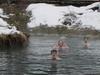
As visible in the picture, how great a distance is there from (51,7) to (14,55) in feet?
111

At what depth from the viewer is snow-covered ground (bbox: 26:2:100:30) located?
62781 millimetres

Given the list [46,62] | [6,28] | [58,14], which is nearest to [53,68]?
[46,62]

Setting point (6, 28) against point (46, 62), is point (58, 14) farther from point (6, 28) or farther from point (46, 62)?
point (46, 62)

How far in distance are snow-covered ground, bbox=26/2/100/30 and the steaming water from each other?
22226 mm

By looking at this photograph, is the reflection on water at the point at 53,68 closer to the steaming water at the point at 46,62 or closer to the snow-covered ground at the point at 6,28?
the steaming water at the point at 46,62

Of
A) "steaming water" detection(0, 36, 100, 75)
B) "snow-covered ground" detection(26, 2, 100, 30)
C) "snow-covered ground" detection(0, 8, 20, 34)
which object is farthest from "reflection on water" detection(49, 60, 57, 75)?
"snow-covered ground" detection(26, 2, 100, 30)

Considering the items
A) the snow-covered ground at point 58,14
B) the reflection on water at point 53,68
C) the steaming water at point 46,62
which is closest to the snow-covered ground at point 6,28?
the steaming water at point 46,62

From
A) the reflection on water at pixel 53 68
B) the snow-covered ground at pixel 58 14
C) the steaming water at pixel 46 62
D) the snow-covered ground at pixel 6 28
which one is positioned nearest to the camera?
the reflection on water at pixel 53 68

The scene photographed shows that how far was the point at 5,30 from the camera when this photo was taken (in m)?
40.6

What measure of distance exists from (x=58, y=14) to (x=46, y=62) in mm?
35290

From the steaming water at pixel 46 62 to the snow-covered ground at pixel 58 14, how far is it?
22226mm

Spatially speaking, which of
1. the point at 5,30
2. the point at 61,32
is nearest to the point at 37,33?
the point at 61,32

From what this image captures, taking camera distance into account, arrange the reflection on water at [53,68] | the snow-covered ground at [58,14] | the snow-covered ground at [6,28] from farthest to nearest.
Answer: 1. the snow-covered ground at [58,14]
2. the snow-covered ground at [6,28]
3. the reflection on water at [53,68]

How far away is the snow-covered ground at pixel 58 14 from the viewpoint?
6278 cm
